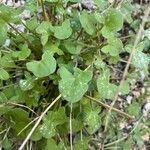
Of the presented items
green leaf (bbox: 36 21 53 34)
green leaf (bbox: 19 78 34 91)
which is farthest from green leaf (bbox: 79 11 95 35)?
green leaf (bbox: 19 78 34 91)

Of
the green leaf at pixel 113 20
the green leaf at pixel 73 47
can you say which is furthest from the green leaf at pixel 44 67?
the green leaf at pixel 113 20

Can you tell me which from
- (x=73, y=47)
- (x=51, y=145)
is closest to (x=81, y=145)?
(x=51, y=145)

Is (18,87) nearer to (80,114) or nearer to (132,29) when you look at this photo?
(80,114)

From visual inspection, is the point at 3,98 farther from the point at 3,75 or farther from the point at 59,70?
the point at 59,70

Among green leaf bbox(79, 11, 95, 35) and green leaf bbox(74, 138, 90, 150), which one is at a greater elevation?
green leaf bbox(79, 11, 95, 35)

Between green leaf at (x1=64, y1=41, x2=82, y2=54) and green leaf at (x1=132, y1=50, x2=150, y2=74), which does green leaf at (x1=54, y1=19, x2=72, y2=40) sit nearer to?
green leaf at (x1=64, y1=41, x2=82, y2=54)

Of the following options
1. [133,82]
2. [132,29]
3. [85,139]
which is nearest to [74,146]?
[85,139]
